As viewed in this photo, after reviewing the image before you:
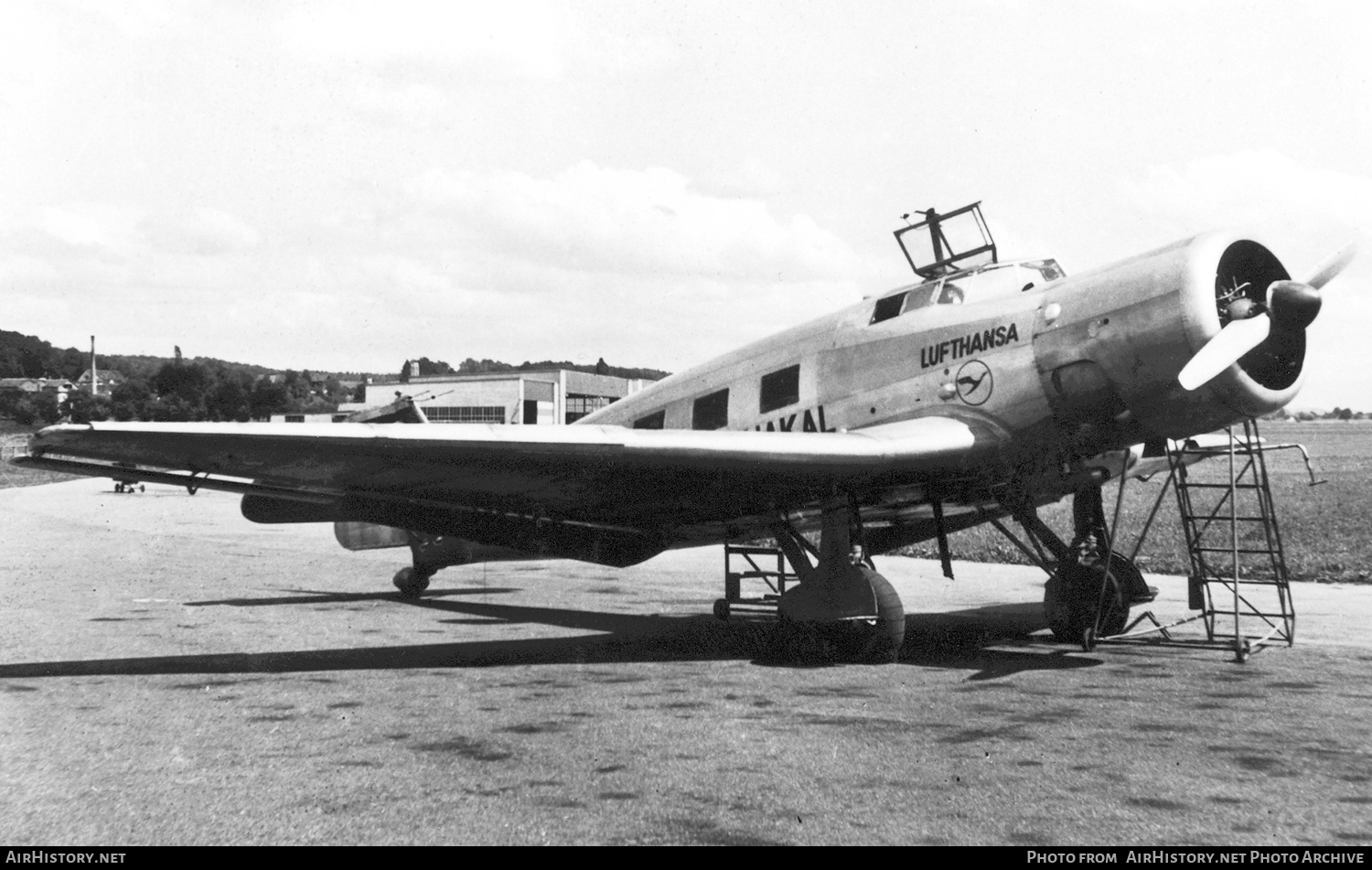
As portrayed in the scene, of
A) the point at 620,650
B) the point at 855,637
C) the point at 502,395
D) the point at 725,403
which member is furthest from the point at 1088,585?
the point at 502,395

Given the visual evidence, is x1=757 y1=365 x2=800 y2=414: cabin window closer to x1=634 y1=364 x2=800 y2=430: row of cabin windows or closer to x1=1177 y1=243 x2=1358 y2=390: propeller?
x1=634 y1=364 x2=800 y2=430: row of cabin windows

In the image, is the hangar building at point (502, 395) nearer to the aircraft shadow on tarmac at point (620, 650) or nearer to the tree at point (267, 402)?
the tree at point (267, 402)

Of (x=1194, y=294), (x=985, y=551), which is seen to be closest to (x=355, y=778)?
(x=1194, y=294)

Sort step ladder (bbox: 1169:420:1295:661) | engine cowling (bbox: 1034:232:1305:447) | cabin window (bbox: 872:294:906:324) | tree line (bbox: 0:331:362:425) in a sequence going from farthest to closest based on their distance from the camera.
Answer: tree line (bbox: 0:331:362:425), cabin window (bbox: 872:294:906:324), step ladder (bbox: 1169:420:1295:661), engine cowling (bbox: 1034:232:1305:447)

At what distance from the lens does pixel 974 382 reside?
388 inches

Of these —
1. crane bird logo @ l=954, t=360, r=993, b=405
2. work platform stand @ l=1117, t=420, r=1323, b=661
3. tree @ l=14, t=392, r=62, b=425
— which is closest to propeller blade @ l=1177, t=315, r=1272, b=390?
work platform stand @ l=1117, t=420, r=1323, b=661

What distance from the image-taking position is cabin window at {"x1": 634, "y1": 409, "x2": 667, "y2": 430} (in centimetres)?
1324

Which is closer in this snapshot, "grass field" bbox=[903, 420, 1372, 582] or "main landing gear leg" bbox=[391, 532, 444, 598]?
"main landing gear leg" bbox=[391, 532, 444, 598]

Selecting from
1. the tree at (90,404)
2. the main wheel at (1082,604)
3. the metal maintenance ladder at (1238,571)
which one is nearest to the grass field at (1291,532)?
the metal maintenance ladder at (1238,571)

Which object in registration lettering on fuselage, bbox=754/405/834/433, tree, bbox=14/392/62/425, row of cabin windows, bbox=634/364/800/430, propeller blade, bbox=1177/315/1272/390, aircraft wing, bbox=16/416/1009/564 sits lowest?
aircraft wing, bbox=16/416/1009/564

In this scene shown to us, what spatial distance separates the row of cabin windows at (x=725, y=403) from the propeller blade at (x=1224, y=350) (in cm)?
403

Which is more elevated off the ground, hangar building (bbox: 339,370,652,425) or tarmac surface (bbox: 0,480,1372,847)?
hangar building (bbox: 339,370,652,425)

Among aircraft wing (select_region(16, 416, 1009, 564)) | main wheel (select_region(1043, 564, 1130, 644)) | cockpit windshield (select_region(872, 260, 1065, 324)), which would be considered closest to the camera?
aircraft wing (select_region(16, 416, 1009, 564))

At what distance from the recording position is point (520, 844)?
4.62 m
